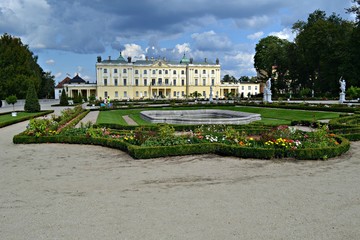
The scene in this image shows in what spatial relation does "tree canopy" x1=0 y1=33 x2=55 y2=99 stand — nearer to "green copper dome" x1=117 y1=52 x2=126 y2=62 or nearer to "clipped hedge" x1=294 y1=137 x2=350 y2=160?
"green copper dome" x1=117 y1=52 x2=126 y2=62

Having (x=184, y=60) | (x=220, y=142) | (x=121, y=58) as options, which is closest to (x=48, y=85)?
(x=121, y=58)

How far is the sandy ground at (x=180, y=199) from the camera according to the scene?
393 centimetres

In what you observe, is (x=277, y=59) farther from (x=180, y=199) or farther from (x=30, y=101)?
(x=180, y=199)

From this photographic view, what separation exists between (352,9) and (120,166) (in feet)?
126

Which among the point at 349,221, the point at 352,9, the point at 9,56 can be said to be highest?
the point at 352,9

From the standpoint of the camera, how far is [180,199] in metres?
5.05

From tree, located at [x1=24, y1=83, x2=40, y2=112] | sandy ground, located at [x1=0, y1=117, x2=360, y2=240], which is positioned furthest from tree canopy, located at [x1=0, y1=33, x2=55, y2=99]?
sandy ground, located at [x1=0, y1=117, x2=360, y2=240]

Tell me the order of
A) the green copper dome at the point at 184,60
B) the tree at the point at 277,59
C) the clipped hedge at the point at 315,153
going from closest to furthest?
the clipped hedge at the point at 315,153
the tree at the point at 277,59
the green copper dome at the point at 184,60

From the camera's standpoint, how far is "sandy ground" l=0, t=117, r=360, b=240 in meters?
3.93

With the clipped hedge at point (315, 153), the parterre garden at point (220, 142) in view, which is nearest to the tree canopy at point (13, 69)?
the parterre garden at point (220, 142)

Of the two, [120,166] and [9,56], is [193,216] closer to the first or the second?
[120,166]

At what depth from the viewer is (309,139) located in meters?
9.12

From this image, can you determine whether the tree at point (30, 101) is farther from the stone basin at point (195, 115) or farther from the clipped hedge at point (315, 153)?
the clipped hedge at point (315, 153)

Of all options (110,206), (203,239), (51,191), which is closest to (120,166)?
(51,191)
